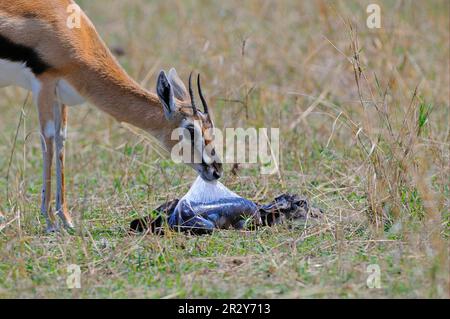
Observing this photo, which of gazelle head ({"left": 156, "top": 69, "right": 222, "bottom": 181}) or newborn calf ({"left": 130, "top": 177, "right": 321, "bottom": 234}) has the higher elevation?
gazelle head ({"left": 156, "top": 69, "right": 222, "bottom": 181})

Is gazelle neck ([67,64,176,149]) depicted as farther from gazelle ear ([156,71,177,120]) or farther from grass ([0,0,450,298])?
grass ([0,0,450,298])

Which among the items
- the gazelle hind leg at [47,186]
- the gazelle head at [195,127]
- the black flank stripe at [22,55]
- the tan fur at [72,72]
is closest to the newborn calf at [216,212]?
the gazelle head at [195,127]

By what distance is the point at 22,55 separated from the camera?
5969 mm

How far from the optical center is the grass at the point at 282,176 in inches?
A: 196

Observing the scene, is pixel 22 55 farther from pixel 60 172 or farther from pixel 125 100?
pixel 60 172

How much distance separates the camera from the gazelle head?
5.88 meters

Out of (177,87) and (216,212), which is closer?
(216,212)

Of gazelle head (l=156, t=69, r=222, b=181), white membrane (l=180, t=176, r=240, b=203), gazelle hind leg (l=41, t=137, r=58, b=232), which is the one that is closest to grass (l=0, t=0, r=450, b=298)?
gazelle hind leg (l=41, t=137, r=58, b=232)

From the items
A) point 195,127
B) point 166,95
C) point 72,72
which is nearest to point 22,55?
point 72,72

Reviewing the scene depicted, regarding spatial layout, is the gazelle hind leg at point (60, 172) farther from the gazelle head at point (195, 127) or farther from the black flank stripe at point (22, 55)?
the gazelle head at point (195, 127)

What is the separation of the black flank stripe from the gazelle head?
76 cm

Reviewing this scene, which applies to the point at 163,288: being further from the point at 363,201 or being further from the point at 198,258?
the point at 363,201

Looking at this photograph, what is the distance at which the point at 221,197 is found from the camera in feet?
19.6

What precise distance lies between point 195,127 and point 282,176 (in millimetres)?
1124
